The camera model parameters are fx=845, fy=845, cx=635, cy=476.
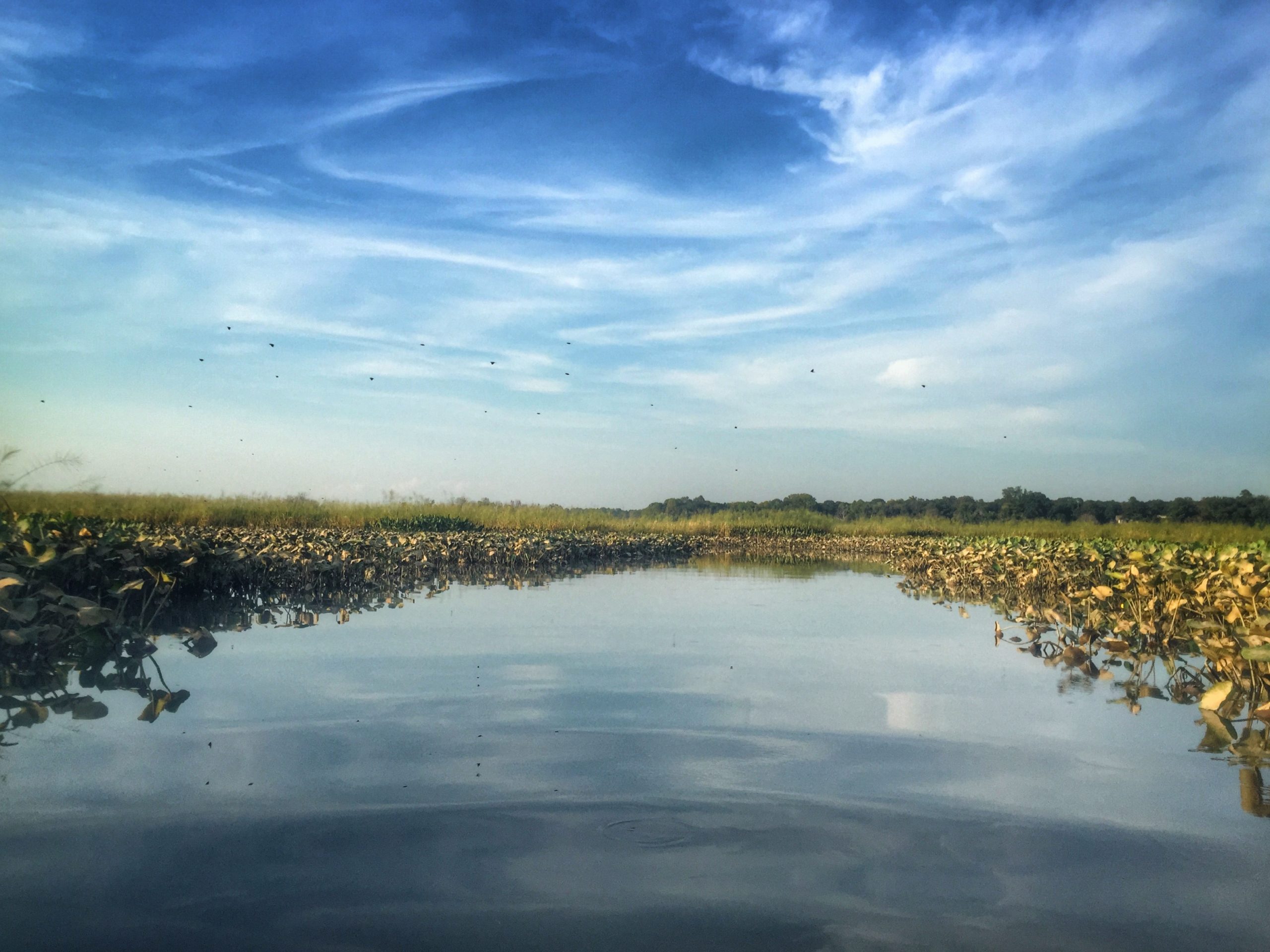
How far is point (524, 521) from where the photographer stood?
2919cm

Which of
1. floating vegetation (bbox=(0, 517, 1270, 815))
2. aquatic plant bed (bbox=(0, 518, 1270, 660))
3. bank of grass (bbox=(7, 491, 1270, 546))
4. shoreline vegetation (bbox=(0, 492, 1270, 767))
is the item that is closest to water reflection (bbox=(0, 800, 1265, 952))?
floating vegetation (bbox=(0, 517, 1270, 815))

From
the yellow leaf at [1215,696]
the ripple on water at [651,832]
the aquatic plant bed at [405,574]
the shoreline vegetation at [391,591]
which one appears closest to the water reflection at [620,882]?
the ripple on water at [651,832]

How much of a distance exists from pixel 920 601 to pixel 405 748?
31.5 feet

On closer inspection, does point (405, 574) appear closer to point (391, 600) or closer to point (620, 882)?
point (391, 600)

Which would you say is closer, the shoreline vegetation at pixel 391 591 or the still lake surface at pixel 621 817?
the still lake surface at pixel 621 817

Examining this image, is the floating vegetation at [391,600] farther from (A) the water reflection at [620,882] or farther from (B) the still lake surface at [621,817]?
(A) the water reflection at [620,882]

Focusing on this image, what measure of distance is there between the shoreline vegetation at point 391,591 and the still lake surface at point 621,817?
55 centimetres

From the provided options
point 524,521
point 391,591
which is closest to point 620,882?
point 391,591

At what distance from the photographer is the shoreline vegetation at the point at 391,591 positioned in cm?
512

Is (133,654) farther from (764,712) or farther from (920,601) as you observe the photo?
(920,601)

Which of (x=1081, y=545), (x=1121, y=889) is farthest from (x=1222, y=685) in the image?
(x=1081, y=545)

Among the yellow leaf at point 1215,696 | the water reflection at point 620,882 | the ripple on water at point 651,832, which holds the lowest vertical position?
the water reflection at point 620,882

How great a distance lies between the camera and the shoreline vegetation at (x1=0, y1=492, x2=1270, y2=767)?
5121 mm

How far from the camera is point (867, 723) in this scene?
450cm
